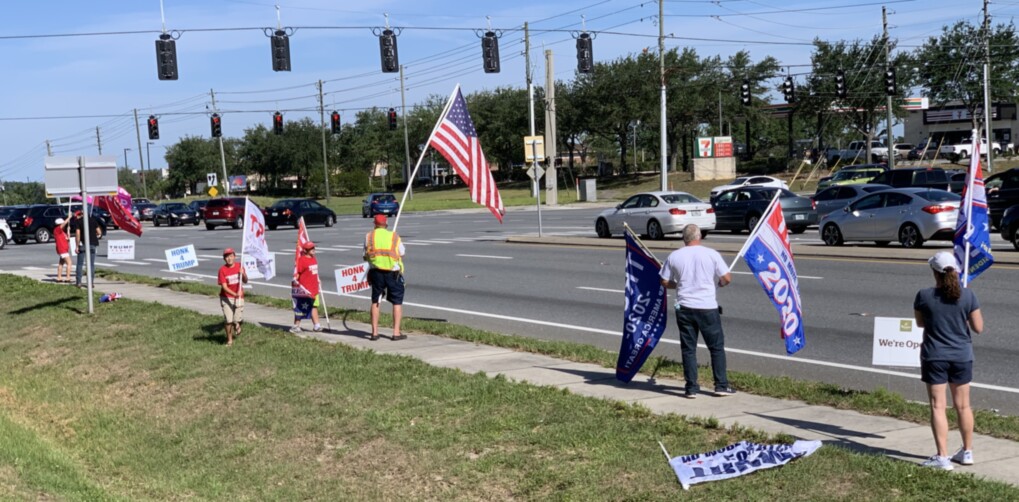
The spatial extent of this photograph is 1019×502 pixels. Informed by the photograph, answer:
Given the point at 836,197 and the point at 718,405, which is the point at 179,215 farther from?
the point at 718,405

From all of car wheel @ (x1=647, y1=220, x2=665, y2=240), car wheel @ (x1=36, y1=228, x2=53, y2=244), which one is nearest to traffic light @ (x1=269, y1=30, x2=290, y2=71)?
car wheel @ (x1=647, y1=220, x2=665, y2=240)

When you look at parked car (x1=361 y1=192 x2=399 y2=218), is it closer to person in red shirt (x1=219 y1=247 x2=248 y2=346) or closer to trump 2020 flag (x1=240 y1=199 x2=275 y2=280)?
trump 2020 flag (x1=240 y1=199 x2=275 y2=280)

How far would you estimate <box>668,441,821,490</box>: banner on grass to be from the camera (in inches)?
276

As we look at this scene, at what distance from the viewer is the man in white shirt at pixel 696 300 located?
9.30 m

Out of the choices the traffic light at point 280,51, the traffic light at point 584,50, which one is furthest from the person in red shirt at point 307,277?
the traffic light at point 584,50

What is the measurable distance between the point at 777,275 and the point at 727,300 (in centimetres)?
743

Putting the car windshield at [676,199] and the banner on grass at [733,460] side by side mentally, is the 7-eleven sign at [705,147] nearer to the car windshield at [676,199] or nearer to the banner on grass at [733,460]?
the car windshield at [676,199]

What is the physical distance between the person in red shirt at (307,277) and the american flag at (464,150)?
2.38 meters

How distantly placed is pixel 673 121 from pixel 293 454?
3059 inches

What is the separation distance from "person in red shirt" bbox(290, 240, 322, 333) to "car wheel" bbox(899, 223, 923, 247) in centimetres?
1522

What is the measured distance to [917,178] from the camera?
36031 mm

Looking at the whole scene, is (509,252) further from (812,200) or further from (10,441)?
(10,441)

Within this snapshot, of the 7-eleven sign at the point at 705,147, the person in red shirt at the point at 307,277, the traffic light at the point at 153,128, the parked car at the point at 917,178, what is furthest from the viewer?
the 7-eleven sign at the point at 705,147

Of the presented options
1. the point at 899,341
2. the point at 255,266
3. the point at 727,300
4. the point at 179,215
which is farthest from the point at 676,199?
the point at 179,215
